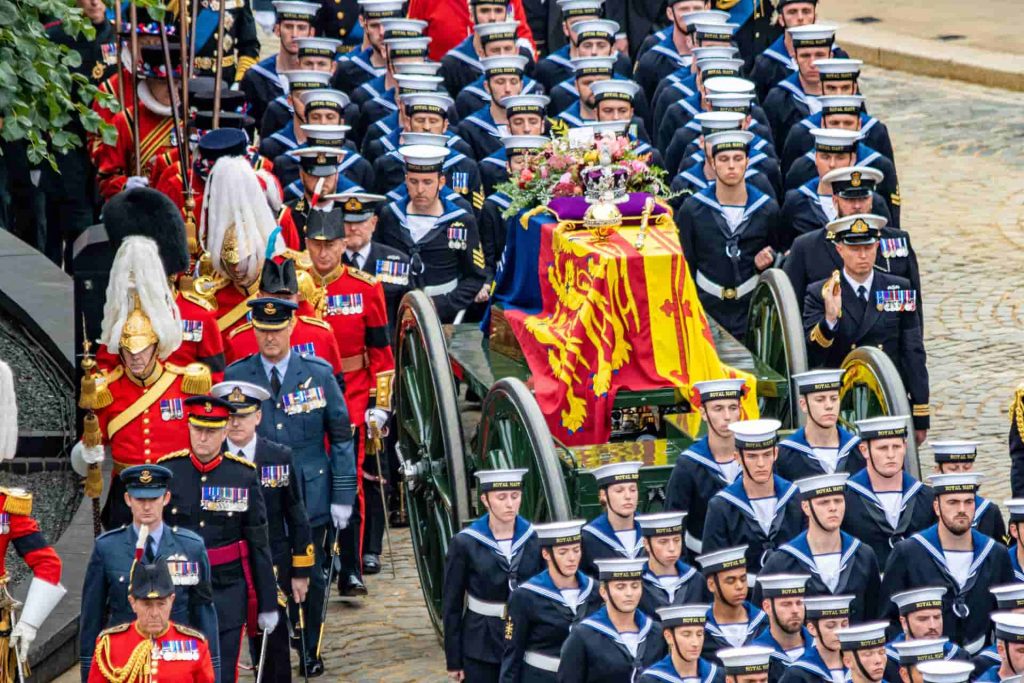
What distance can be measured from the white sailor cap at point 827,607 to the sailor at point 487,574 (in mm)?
1295

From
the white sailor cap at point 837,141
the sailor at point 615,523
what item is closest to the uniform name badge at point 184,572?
the sailor at point 615,523

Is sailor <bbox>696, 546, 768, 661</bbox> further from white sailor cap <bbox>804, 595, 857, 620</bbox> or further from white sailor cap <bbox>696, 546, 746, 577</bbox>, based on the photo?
white sailor cap <bbox>804, 595, 857, 620</bbox>

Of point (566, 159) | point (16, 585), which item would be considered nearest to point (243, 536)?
point (16, 585)

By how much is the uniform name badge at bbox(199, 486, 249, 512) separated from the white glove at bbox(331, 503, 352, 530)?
3.75ft

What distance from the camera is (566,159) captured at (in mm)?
12180

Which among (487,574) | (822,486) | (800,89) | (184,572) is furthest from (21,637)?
(800,89)

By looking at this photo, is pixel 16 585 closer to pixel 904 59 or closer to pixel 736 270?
pixel 736 270

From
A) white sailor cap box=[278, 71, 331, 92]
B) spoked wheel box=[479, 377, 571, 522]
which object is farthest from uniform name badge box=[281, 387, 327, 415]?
white sailor cap box=[278, 71, 331, 92]

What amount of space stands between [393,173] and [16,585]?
13.1 ft

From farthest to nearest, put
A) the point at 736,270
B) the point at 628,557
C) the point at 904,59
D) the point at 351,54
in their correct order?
the point at 904,59, the point at 351,54, the point at 736,270, the point at 628,557

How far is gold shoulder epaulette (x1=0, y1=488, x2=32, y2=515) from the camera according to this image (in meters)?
9.93

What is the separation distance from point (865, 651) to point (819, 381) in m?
1.75

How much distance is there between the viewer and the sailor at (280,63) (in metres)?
16.7

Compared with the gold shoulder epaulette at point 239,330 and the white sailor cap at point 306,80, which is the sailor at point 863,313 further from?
the white sailor cap at point 306,80
